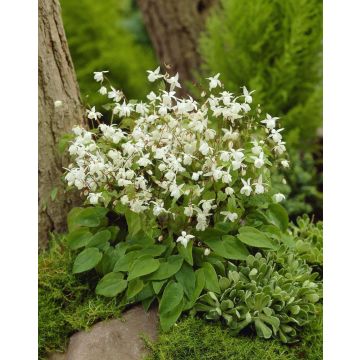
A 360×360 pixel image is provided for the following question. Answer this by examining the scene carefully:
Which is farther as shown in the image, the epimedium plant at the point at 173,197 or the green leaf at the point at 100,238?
the green leaf at the point at 100,238

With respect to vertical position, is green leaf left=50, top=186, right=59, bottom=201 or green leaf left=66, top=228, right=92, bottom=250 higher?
green leaf left=50, top=186, right=59, bottom=201

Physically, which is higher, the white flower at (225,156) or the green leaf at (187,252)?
the white flower at (225,156)

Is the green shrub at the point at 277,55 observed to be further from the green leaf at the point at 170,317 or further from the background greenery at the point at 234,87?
the green leaf at the point at 170,317

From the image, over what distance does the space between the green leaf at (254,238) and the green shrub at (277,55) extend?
154 centimetres

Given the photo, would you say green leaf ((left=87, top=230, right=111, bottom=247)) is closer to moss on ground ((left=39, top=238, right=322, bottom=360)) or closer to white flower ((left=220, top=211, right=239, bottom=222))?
moss on ground ((left=39, top=238, right=322, bottom=360))

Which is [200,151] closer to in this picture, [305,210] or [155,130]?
[155,130]

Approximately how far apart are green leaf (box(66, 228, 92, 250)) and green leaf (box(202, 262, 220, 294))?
0.56 m

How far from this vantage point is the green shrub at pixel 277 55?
4113 millimetres

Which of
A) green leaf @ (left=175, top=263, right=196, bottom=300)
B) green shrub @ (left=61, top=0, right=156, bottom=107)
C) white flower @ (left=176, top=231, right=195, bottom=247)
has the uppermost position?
green shrub @ (left=61, top=0, right=156, bottom=107)

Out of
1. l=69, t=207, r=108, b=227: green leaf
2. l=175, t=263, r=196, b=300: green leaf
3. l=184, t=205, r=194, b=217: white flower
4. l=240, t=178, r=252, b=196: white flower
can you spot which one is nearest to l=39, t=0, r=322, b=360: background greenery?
l=175, t=263, r=196, b=300: green leaf

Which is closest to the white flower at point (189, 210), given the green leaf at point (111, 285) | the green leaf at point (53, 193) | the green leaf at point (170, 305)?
the green leaf at point (170, 305)

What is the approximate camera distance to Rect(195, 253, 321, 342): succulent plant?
8.52ft

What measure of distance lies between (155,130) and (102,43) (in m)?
3.33

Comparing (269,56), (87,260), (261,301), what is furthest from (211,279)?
(269,56)
